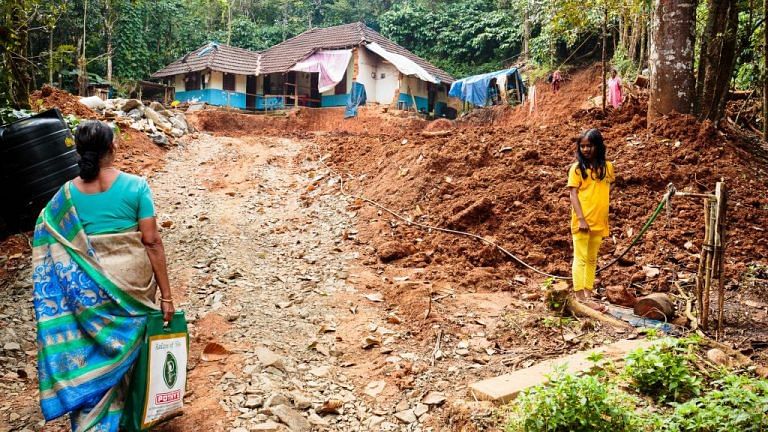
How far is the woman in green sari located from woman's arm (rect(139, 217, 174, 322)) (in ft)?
0.23

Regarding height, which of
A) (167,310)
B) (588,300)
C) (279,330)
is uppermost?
(167,310)

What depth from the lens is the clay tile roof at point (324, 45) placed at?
81.7ft

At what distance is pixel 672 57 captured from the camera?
6844 mm

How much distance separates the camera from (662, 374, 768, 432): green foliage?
2.34m

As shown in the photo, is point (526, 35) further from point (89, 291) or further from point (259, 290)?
point (89, 291)

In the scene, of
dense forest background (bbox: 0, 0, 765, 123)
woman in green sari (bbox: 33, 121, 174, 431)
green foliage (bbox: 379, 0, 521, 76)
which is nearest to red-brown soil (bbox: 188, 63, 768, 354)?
woman in green sari (bbox: 33, 121, 174, 431)

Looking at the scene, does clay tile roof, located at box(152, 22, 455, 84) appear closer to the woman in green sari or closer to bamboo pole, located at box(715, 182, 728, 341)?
bamboo pole, located at box(715, 182, 728, 341)

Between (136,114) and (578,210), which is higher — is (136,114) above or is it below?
above

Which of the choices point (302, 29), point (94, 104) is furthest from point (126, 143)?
point (302, 29)

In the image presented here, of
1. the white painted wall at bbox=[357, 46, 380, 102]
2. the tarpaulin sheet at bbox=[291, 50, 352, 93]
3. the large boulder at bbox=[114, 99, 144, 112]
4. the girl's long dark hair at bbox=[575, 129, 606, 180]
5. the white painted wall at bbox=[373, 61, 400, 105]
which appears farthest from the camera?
the white painted wall at bbox=[373, 61, 400, 105]

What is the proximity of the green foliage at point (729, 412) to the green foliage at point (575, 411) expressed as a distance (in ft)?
0.61

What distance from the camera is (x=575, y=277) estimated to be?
4.59m

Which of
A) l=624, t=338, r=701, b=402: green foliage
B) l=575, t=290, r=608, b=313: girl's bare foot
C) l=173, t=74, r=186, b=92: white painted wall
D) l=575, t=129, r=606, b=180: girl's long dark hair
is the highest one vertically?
l=173, t=74, r=186, b=92: white painted wall

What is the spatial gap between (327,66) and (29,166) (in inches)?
788
